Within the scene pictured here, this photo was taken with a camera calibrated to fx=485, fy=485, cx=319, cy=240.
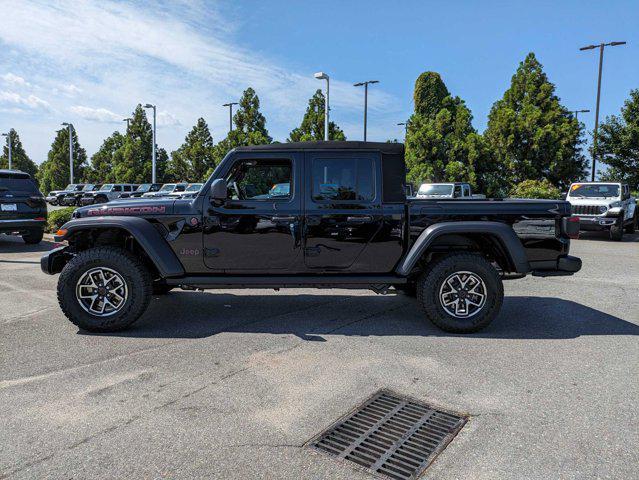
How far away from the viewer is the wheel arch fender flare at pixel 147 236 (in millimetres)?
4844

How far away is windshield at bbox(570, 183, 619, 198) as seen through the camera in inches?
613

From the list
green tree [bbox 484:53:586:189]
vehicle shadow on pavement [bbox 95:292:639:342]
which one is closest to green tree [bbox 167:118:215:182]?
green tree [bbox 484:53:586:189]

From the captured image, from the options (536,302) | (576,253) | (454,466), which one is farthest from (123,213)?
(576,253)

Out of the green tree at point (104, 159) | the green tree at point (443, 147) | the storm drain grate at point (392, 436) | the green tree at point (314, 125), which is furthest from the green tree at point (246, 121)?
the storm drain grate at point (392, 436)

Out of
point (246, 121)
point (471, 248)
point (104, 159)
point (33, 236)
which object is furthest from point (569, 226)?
point (104, 159)

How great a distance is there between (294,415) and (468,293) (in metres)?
2.58

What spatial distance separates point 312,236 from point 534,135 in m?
26.4

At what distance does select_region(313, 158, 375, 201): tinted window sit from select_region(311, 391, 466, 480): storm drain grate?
2.28 m

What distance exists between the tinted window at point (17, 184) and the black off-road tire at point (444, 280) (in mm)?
9757

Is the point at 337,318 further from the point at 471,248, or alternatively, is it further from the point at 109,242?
the point at 109,242

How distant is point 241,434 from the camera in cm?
295

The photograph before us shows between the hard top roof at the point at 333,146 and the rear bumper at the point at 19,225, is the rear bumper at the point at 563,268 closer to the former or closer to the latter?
the hard top roof at the point at 333,146

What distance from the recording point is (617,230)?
Result: 14.6 m

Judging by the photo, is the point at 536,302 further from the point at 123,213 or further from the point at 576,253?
the point at 576,253
